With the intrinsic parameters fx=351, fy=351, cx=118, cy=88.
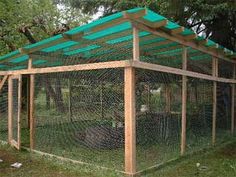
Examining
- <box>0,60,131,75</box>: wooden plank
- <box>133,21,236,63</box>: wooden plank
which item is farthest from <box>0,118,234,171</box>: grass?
<box>133,21,236,63</box>: wooden plank

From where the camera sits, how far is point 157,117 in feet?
21.9

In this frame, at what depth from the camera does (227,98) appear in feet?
33.8

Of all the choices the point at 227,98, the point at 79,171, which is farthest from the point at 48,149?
the point at 227,98

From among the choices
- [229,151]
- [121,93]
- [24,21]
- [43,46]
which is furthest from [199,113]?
[24,21]

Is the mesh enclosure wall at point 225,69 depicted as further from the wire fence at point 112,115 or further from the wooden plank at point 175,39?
the wire fence at point 112,115

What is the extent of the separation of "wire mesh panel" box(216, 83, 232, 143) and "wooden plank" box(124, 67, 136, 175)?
4.69 meters

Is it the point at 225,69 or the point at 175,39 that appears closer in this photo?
the point at 175,39

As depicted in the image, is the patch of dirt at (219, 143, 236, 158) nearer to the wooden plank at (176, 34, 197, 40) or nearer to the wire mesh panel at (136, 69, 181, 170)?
the wire mesh panel at (136, 69, 181, 170)

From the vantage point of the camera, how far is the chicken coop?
5715mm

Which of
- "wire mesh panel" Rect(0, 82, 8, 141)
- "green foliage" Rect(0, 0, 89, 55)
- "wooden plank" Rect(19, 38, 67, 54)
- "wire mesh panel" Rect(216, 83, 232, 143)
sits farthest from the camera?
"green foliage" Rect(0, 0, 89, 55)

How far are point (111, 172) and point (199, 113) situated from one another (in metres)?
3.31

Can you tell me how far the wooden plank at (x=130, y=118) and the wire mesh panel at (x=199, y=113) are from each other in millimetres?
2419

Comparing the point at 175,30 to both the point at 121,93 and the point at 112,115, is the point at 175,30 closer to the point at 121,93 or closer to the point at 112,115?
the point at 121,93

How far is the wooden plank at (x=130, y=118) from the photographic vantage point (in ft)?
17.9
